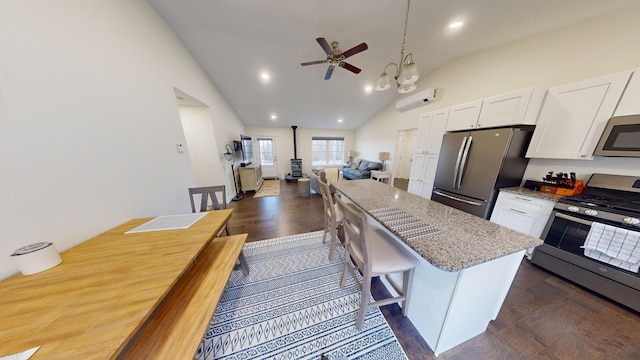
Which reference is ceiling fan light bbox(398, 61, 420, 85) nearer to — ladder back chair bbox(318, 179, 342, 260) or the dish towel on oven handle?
ladder back chair bbox(318, 179, 342, 260)

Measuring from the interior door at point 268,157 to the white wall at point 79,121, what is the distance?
446 cm

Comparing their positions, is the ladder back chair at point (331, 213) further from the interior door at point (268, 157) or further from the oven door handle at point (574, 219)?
the interior door at point (268, 157)

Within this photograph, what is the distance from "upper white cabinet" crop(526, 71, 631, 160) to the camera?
157 centimetres

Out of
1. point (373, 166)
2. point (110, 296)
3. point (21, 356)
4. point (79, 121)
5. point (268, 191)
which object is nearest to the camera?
point (21, 356)

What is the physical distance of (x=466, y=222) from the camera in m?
1.20

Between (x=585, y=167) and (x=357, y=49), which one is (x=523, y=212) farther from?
(x=357, y=49)

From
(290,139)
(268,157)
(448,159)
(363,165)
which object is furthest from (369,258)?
(268,157)

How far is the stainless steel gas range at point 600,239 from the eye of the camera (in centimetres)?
134

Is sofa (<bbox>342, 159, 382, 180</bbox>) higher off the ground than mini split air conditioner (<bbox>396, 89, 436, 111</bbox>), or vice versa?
mini split air conditioner (<bbox>396, 89, 436, 111</bbox>)

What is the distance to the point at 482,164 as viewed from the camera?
218 cm

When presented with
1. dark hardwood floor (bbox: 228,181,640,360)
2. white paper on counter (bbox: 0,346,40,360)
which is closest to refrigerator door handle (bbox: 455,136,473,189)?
dark hardwood floor (bbox: 228,181,640,360)

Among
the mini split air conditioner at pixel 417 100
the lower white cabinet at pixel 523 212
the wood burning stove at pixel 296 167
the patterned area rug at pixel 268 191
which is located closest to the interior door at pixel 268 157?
the wood burning stove at pixel 296 167

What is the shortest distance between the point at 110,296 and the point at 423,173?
3852mm

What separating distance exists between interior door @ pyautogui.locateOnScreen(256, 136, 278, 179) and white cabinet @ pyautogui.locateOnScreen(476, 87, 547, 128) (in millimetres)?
5944
